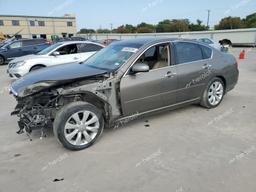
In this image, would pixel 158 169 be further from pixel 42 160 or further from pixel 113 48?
pixel 113 48

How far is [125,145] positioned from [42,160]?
1.22 metres

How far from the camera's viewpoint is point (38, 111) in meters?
3.34

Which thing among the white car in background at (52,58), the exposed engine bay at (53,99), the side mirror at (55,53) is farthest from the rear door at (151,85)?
the side mirror at (55,53)

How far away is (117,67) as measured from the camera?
11.8 feet

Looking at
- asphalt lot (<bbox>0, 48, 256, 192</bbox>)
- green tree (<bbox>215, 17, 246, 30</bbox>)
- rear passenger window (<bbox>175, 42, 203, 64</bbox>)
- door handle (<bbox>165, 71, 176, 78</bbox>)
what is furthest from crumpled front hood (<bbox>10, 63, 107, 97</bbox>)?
green tree (<bbox>215, 17, 246, 30</bbox>)

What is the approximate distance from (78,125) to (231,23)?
5498cm

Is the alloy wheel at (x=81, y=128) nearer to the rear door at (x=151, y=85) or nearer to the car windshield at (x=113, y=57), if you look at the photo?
the rear door at (x=151, y=85)

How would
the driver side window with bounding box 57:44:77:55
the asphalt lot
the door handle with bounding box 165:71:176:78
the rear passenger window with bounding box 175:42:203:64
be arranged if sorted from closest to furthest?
1. the asphalt lot
2. the door handle with bounding box 165:71:176:78
3. the rear passenger window with bounding box 175:42:203:64
4. the driver side window with bounding box 57:44:77:55

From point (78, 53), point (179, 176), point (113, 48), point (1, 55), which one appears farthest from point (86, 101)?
point (1, 55)

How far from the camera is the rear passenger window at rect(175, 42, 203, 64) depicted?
13.8 ft

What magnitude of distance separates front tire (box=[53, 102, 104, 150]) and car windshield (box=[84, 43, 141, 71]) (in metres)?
0.80

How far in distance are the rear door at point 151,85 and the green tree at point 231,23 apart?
171 ft

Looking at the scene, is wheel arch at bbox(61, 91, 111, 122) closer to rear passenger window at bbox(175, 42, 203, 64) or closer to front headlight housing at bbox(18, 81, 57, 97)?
front headlight housing at bbox(18, 81, 57, 97)

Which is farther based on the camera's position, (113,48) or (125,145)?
(113,48)
